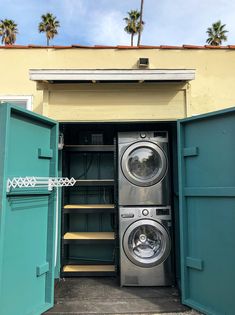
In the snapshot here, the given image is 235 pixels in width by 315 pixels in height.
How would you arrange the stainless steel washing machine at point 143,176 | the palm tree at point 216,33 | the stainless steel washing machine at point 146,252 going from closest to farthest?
the stainless steel washing machine at point 146,252
the stainless steel washing machine at point 143,176
the palm tree at point 216,33

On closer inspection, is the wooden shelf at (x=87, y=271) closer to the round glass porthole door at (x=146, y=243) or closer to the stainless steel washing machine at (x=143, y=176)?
the round glass porthole door at (x=146, y=243)

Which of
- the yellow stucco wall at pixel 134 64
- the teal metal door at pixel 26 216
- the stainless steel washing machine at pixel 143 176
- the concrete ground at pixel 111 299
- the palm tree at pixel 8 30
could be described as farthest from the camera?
the palm tree at pixel 8 30

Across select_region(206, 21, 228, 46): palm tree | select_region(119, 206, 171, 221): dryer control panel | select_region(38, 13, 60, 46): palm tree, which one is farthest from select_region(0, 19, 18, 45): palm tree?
select_region(119, 206, 171, 221): dryer control panel

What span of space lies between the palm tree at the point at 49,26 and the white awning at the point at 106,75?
1785 centimetres

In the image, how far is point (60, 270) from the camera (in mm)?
3682

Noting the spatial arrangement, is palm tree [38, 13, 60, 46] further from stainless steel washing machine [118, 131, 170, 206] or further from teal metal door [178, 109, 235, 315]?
teal metal door [178, 109, 235, 315]

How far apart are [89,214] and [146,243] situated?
1.12m

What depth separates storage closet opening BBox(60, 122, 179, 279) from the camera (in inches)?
143

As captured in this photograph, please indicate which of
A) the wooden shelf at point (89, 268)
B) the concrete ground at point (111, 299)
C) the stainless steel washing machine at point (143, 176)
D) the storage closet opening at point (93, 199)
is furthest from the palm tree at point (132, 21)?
the concrete ground at point (111, 299)

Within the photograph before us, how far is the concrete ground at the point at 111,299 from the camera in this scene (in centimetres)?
270

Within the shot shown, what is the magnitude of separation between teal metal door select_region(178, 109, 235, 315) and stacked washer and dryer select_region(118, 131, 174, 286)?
511 millimetres

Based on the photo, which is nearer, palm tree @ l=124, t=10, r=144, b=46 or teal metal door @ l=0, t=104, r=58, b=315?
teal metal door @ l=0, t=104, r=58, b=315

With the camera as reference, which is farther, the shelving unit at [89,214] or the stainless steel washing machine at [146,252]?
the shelving unit at [89,214]

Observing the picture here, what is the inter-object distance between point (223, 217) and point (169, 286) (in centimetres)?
142
